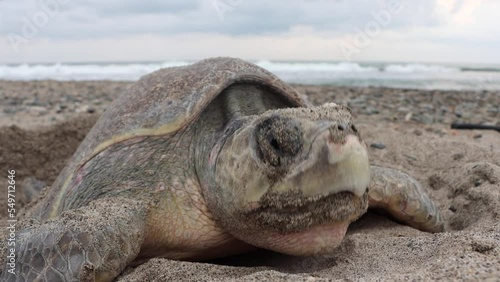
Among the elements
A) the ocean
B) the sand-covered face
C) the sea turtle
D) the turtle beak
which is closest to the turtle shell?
the sea turtle

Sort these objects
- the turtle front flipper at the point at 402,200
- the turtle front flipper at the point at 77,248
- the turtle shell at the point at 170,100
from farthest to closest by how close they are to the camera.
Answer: the turtle front flipper at the point at 402,200, the turtle shell at the point at 170,100, the turtle front flipper at the point at 77,248

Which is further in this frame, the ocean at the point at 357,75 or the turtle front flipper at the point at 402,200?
the ocean at the point at 357,75

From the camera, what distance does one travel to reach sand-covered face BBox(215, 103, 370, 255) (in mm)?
1381

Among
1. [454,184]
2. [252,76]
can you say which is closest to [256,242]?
[252,76]

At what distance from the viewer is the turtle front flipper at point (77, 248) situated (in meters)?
1.50

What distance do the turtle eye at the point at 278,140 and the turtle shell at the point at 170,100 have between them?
0.68 metres

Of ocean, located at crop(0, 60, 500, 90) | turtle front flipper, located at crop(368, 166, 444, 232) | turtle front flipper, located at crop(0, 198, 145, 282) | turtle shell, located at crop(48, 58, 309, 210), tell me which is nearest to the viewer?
turtle front flipper, located at crop(0, 198, 145, 282)

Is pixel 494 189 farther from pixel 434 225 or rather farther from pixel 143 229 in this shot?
pixel 143 229

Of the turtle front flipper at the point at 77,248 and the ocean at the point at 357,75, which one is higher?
the ocean at the point at 357,75

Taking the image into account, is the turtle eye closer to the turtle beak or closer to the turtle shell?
the turtle beak

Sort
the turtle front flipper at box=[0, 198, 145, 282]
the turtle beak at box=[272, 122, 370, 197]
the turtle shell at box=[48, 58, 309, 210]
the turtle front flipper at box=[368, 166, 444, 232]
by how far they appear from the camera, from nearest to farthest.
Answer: the turtle beak at box=[272, 122, 370, 197]
the turtle front flipper at box=[0, 198, 145, 282]
the turtle shell at box=[48, 58, 309, 210]
the turtle front flipper at box=[368, 166, 444, 232]

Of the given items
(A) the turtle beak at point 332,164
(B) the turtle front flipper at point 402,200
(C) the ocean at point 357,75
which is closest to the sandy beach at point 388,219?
(B) the turtle front flipper at point 402,200

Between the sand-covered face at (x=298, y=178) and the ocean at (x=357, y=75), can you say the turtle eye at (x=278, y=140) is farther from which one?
the ocean at (x=357, y=75)

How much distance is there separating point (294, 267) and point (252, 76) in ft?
3.34
